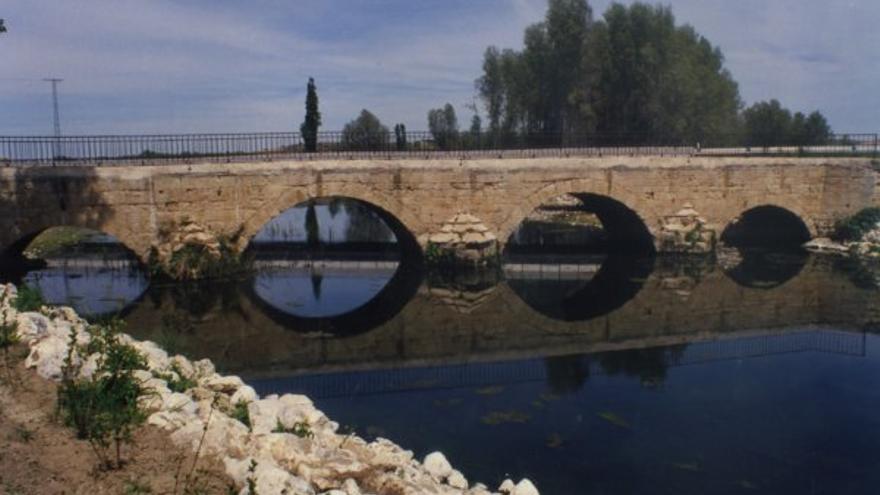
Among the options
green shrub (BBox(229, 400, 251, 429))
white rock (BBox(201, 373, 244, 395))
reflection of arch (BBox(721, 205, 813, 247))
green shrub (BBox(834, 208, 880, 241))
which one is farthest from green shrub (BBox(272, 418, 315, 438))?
green shrub (BBox(834, 208, 880, 241))

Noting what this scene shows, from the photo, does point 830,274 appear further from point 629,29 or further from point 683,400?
point 629,29

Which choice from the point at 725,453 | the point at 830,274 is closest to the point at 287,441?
the point at 725,453

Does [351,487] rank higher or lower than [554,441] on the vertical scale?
higher

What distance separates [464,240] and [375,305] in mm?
3797

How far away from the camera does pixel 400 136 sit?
2309 cm

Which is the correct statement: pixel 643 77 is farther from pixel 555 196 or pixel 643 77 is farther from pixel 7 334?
pixel 7 334

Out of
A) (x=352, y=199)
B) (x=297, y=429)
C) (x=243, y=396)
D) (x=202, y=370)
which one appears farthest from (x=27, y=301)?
(x=352, y=199)

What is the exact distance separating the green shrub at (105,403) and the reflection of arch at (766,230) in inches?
931

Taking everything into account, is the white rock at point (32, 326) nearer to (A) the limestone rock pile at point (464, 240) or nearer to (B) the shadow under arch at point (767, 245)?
(A) the limestone rock pile at point (464, 240)

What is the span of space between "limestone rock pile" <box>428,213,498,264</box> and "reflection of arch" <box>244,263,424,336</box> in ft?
3.86

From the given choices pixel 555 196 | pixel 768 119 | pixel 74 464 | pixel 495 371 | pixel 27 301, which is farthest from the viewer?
pixel 768 119

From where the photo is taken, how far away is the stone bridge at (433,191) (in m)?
18.3

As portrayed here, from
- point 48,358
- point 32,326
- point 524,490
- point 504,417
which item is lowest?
point 504,417

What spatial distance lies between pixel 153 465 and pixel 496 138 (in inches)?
840
